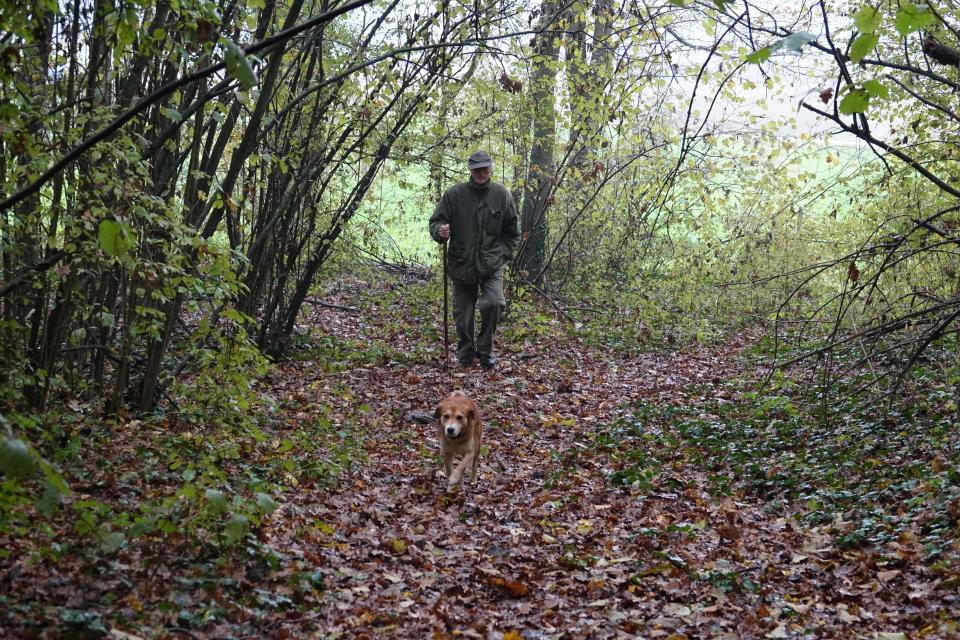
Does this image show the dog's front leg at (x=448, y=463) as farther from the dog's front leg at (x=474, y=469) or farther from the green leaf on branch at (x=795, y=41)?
the green leaf on branch at (x=795, y=41)

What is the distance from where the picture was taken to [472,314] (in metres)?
10.9

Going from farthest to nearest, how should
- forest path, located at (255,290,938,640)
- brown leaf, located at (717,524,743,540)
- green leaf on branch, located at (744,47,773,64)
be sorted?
1. brown leaf, located at (717,524,743,540)
2. forest path, located at (255,290,938,640)
3. green leaf on branch, located at (744,47,773,64)

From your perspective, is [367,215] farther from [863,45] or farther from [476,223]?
[863,45]

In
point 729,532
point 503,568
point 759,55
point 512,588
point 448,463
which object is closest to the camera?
point 759,55

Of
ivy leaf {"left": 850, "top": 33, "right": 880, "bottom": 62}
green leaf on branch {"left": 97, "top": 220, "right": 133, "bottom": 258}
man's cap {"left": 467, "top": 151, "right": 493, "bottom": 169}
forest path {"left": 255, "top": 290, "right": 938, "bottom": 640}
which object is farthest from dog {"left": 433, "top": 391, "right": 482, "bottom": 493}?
man's cap {"left": 467, "top": 151, "right": 493, "bottom": 169}

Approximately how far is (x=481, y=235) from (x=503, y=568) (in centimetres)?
635

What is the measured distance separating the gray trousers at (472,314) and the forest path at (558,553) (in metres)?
2.44

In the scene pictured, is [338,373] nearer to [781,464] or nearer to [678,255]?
[781,464]

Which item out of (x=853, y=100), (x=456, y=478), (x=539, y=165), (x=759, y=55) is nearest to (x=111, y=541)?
(x=456, y=478)

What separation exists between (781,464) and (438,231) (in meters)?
5.39

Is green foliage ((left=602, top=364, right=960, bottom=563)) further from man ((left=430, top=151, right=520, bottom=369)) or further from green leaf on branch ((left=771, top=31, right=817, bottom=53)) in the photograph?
green leaf on branch ((left=771, top=31, right=817, bottom=53))

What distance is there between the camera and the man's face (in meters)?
10.5

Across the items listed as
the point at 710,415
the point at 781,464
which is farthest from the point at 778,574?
the point at 710,415

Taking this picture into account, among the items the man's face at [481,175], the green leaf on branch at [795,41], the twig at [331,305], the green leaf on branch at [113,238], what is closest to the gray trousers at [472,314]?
the man's face at [481,175]
